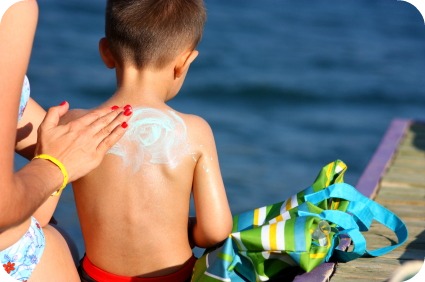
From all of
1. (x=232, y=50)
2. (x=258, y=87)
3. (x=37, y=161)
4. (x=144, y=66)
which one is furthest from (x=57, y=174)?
(x=232, y=50)

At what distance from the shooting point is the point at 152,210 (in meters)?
2.94

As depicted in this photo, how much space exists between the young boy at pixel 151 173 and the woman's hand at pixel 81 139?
0.20 meters

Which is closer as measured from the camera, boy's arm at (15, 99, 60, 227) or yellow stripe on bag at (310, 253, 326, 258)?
yellow stripe on bag at (310, 253, 326, 258)

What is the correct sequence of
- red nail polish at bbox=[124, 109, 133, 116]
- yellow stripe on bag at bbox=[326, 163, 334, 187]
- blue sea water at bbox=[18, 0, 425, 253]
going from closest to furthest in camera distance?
red nail polish at bbox=[124, 109, 133, 116]
yellow stripe on bag at bbox=[326, 163, 334, 187]
blue sea water at bbox=[18, 0, 425, 253]

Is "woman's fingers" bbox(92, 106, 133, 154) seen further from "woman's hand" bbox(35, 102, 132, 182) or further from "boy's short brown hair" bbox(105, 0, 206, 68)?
"boy's short brown hair" bbox(105, 0, 206, 68)

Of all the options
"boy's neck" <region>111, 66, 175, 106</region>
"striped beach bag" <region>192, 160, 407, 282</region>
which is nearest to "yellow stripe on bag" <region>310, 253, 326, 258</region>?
"striped beach bag" <region>192, 160, 407, 282</region>

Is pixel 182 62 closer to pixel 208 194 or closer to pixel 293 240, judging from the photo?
pixel 208 194

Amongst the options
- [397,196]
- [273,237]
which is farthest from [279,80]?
[273,237]

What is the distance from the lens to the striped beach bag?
288 cm

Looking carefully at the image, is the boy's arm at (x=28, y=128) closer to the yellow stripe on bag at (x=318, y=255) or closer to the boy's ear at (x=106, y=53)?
the boy's ear at (x=106, y=53)

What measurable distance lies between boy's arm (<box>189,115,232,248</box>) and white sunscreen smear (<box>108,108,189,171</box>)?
0.07 meters

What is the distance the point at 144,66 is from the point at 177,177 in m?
0.42

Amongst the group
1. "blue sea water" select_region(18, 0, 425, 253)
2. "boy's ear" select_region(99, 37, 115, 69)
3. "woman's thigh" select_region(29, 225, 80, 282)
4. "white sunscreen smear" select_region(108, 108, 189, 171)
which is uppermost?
"boy's ear" select_region(99, 37, 115, 69)

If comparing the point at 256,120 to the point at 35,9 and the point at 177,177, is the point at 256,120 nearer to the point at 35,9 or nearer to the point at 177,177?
the point at 177,177
